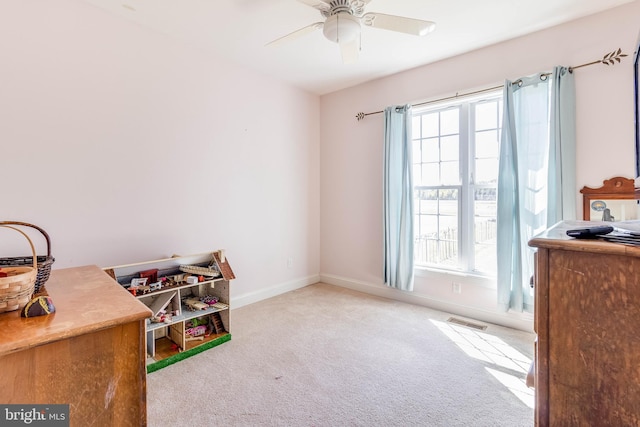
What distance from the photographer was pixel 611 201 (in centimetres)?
226

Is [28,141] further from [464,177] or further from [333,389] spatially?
[464,177]

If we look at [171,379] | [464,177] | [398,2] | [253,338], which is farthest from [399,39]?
[171,379]

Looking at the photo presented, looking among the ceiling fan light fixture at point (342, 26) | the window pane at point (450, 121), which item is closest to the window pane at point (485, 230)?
the window pane at point (450, 121)

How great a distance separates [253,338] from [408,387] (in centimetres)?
131

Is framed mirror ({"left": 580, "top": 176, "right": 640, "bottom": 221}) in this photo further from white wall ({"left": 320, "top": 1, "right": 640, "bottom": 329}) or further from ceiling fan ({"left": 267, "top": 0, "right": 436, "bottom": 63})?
ceiling fan ({"left": 267, "top": 0, "right": 436, "bottom": 63})

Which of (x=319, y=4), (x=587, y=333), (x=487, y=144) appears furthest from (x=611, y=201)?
(x=319, y=4)

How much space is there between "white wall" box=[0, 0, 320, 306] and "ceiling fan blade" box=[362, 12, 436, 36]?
178cm

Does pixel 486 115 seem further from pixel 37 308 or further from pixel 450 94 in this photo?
pixel 37 308

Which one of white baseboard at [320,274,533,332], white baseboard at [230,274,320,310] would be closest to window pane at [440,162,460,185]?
white baseboard at [320,274,533,332]

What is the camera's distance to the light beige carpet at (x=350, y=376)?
1.65m

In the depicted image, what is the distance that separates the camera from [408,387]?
6.20 ft

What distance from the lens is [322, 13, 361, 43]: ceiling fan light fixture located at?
73.2 inches

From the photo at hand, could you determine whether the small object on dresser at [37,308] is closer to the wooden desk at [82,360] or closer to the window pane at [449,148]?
the wooden desk at [82,360]
